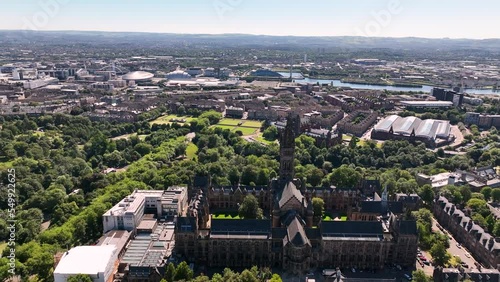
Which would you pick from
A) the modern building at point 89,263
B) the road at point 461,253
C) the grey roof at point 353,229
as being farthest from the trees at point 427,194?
the modern building at point 89,263

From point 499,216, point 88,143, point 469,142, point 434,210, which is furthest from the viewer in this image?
point 469,142

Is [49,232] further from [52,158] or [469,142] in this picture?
[469,142]

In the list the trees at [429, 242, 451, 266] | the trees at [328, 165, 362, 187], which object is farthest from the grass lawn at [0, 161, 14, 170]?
the trees at [429, 242, 451, 266]

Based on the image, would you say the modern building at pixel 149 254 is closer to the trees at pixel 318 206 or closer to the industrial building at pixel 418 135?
the trees at pixel 318 206

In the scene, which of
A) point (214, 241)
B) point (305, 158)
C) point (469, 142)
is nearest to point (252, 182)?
Result: point (305, 158)

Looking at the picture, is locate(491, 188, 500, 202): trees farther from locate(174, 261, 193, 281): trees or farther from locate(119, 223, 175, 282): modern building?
locate(119, 223, 175, 282): modern building

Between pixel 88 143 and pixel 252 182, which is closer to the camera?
pixel 252 182

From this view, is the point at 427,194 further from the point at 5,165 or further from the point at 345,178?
the point at 5,165
